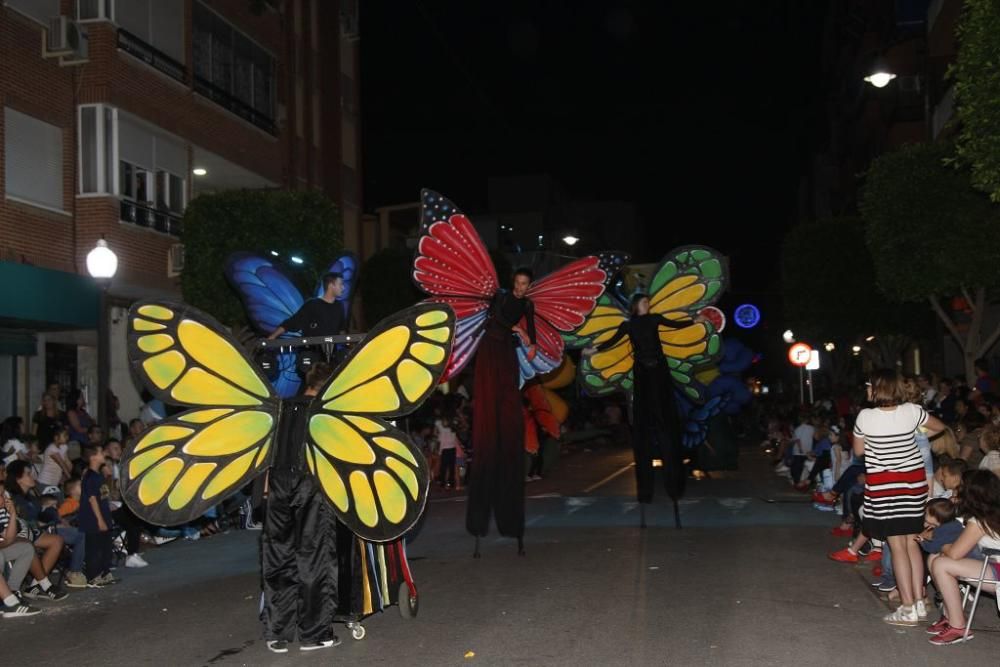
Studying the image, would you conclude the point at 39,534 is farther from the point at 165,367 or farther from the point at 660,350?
the point at 660,350

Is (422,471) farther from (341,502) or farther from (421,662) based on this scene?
(421,662)

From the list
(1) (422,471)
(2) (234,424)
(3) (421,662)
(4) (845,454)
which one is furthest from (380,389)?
(4) (845,454)

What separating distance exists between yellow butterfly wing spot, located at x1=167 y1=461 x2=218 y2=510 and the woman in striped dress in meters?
4.68

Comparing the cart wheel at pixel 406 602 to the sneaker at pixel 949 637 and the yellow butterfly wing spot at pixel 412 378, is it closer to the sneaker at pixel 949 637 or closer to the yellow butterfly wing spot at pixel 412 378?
the yellow butterfly wing spot at pixel 412 378

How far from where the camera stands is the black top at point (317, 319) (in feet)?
28.3

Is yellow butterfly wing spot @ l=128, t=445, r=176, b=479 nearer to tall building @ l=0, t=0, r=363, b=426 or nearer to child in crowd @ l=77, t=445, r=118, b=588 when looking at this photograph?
child in crowd @ l=77, t=445, r=118, b=588

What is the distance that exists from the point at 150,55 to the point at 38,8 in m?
3.06

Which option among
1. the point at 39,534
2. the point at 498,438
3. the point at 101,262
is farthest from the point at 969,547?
the point at 101,262

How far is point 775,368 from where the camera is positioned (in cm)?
9312

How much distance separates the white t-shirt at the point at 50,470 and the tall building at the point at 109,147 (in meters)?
4.09

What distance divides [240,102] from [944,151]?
16.5 m

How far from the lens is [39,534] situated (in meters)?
11.0

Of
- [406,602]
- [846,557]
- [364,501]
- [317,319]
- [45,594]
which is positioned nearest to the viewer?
[364,501]

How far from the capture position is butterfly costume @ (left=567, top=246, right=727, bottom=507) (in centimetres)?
1228
